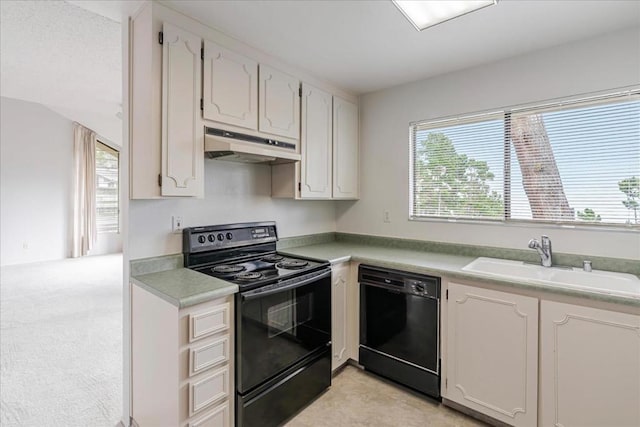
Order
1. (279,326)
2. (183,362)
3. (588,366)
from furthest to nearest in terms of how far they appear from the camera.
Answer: (279,326), (588,366), (183,362)

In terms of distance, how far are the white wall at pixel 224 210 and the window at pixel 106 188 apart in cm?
618

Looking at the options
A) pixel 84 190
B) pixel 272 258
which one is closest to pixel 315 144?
pixel 272 258

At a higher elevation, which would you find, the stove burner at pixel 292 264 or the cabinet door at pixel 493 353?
the stove burner at pixel 292 264

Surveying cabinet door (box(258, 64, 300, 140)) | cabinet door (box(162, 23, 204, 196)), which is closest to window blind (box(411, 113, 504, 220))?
cabinet door (box(258, 64, 300, 140))

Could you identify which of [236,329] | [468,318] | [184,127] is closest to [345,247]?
[468,318]

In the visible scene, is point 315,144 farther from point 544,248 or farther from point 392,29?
point 544,248

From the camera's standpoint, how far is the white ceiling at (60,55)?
2336 millimetres

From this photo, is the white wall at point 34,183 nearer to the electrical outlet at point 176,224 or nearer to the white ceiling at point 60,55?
the white ceiling at point 60,55

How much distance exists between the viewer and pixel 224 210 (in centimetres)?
230

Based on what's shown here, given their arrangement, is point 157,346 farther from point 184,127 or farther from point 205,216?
point 184,127

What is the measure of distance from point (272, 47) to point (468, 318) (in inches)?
88.2

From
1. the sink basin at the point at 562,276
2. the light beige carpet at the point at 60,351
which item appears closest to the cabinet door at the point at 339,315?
the sink basin at the point at 562,276

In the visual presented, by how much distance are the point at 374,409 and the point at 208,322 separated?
1.31 metres

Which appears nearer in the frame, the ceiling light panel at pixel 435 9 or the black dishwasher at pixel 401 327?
the ceiling light panel at pixel 435 9
